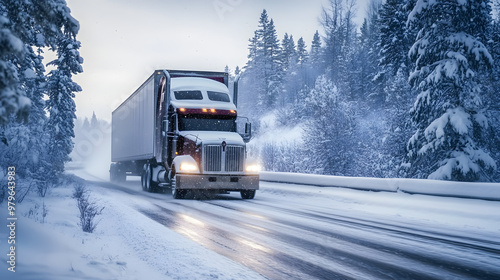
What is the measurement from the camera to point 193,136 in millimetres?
14883

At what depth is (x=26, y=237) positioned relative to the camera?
5488mm

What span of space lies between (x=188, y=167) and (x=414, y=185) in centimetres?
709

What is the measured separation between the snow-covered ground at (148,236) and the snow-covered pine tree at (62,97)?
743 inches

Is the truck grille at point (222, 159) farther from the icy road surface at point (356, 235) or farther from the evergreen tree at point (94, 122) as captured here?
the evergreen tree at point (94, 122)

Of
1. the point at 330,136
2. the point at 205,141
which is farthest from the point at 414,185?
the point at 330,136

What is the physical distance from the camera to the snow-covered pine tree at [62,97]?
95.0ft

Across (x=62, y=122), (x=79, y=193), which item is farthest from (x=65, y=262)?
(x=62, y=122)

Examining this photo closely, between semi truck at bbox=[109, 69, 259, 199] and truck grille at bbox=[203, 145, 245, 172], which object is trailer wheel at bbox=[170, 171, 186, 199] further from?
truck grille at bbox=[203, 145, 245, 172]

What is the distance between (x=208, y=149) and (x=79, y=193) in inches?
167

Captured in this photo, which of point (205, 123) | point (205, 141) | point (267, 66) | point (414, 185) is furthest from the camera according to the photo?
point (267, 66)

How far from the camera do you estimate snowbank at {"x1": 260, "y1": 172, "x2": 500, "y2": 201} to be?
9.73 m

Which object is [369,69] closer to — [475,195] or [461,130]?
[461,130]

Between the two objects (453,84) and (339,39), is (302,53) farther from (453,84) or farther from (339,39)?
(453,84)

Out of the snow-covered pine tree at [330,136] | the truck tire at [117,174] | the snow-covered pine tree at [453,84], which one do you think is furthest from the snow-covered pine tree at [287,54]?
the snow-covered pine tree at [453,84]
